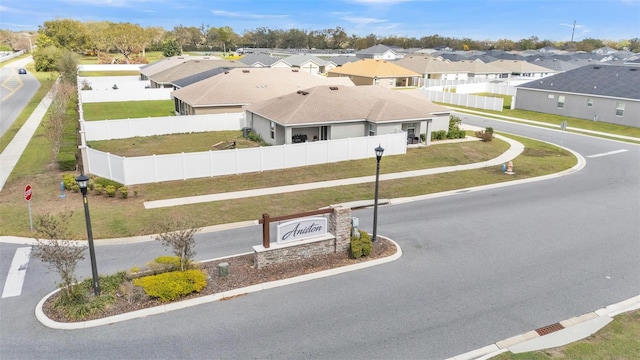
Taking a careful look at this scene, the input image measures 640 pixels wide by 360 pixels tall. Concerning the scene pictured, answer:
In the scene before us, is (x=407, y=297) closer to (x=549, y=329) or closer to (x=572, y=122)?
(x=549, y=329)

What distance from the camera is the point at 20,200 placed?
21.8 m

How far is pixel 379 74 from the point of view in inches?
2894

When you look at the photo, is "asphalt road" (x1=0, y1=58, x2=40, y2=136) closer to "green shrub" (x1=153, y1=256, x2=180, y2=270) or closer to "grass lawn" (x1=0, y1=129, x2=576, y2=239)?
"grass lawn" (x1=0, y1=129, x2=576, y2=239)

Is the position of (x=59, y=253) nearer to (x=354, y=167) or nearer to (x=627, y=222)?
(x=354, y=167)

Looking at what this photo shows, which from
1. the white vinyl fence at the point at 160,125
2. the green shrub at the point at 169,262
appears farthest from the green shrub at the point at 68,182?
the white vinyl fence at the point at 160,125

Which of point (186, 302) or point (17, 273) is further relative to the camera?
point (17, 273)

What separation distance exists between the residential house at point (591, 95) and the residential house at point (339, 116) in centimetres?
2073

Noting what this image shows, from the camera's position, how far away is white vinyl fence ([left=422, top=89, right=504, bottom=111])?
181ft

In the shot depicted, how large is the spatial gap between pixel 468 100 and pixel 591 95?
1421 cm

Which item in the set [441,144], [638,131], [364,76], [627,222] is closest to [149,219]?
[627,222]

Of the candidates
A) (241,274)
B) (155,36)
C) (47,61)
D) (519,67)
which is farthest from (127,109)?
(155,36)

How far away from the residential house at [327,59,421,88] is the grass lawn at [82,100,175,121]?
3203 cm

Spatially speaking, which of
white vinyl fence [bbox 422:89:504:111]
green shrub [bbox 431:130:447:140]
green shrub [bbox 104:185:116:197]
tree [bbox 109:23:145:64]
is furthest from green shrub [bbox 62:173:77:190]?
tree [bbox 109:23:145:64]

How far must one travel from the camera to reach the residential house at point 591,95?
147ft
